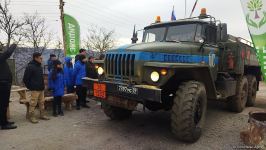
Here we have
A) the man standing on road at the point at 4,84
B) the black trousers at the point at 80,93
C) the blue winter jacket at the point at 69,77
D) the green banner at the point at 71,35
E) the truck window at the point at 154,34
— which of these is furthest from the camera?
the green banner at the point at 71,35

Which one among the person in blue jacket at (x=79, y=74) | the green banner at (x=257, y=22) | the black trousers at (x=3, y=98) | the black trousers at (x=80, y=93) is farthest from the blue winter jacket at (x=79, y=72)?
the green banner at (x=257, y=22)

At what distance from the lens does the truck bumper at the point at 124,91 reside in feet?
15.3

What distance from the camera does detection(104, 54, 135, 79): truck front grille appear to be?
525 centimetres

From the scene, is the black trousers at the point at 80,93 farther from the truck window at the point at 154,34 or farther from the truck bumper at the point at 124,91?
the truck window at the point at 154,34

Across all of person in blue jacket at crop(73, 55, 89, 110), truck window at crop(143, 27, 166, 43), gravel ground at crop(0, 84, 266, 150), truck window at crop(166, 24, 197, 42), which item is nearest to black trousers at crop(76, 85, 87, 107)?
person in blue jacket at crop(73, 55, 89, 110)

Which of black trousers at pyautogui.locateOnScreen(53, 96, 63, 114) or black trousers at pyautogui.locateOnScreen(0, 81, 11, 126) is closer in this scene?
black trousers at pyautogui.locateOnScreen(0, 81, 11, 126)

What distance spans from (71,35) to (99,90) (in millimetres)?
8479

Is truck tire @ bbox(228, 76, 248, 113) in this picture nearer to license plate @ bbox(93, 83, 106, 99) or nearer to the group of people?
the group of people

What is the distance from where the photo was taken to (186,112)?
16.1ft

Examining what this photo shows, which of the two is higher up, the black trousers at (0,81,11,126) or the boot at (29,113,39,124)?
the black trousers at (0,81,11,126)

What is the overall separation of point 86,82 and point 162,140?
203 cm

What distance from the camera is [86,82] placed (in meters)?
6.02

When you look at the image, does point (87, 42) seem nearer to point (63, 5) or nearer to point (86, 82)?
point (63, 5)

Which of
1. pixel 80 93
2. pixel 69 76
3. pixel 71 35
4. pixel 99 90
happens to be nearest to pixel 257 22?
pixel 99 90
